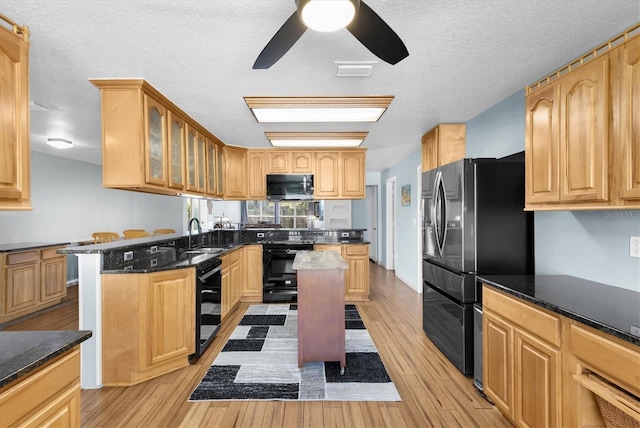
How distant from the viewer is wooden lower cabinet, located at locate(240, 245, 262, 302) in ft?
14.7

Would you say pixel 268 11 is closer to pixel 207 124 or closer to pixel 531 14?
pixel 531 14

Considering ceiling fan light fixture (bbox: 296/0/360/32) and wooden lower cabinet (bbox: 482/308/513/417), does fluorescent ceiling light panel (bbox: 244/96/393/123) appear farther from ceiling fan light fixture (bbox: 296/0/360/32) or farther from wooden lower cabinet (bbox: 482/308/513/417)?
wooden lower cabinet (bbox: 482/308/513/417)

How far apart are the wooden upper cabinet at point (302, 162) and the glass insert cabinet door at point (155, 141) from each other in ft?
7.27

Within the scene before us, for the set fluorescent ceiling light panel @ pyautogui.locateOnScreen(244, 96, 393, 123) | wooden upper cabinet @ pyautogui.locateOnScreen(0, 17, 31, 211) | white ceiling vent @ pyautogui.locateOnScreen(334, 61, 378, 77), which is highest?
white ceiling vent @ pyautogui.locateOnScreen(334, 61, 378, 77)

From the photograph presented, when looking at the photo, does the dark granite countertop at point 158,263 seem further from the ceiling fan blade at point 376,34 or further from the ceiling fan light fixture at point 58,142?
the ceiling fan light fixture at point 58,142

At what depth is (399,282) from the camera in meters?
5.78

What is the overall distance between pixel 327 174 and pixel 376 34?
3.38m

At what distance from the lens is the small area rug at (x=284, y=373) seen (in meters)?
2.22

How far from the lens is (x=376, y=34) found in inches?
54.7

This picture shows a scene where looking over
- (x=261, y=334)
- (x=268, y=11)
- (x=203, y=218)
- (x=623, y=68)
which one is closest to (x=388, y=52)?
(x=268, y=11)

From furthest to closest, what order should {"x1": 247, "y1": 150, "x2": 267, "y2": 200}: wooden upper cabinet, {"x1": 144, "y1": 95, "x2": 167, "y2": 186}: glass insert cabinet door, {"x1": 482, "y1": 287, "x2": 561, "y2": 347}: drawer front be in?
{"x1": 247, "y1": 150, "x2": 267, "y2": 200}: wooden upper cabinet, {"x1": 144, "y1": 95, "x2": 167, "y2": 186}: glass insert cabinet door, {"x1": 482, "y1": 287, "x2": 561, "y2": 347}: drawer front

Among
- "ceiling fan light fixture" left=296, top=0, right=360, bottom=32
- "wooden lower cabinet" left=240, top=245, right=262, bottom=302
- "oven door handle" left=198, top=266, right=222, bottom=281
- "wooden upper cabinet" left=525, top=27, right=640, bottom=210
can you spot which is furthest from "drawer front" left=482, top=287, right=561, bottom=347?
"wooden lower cabinet" left=240, top=245, right=262, bottom=302

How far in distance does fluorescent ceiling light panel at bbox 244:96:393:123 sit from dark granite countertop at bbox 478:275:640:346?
1803 millimetres

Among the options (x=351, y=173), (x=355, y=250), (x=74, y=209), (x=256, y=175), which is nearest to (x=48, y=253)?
(x=74, y=209)
